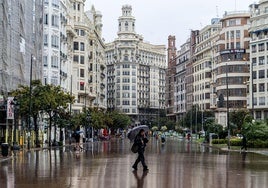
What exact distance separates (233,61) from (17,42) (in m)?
73.6

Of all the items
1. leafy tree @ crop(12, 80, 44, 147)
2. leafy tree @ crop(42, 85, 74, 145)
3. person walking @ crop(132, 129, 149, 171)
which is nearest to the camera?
person walking @ crop(132, 129, 149, 171)

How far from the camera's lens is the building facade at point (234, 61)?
414 ft

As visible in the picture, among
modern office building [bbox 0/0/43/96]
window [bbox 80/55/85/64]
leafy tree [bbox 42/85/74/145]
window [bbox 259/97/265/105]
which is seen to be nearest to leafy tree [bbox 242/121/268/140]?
leafy tree [bbox 42/85/74/145]

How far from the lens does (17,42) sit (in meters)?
62.0

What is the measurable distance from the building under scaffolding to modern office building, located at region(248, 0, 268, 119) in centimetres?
4805

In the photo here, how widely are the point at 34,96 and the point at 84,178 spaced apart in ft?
137

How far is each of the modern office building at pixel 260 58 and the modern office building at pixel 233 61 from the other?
1212cm

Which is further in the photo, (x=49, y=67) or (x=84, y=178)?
(x=49, y=67)

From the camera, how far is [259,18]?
111m

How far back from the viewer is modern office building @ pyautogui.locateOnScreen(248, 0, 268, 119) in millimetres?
109750

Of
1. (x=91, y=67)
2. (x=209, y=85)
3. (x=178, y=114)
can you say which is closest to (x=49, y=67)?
(x=91, y=67)

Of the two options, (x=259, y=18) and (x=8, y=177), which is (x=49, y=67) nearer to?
(x=259, y=18)

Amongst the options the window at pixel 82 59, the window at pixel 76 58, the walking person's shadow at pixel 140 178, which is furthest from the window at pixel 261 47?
the walking person's shadow at pixel 140 178

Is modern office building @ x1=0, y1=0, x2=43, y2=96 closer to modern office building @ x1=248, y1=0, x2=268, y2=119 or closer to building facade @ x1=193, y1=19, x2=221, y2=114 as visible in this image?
modern office building @ x1=248, y1=0, x2=268, y2=119
